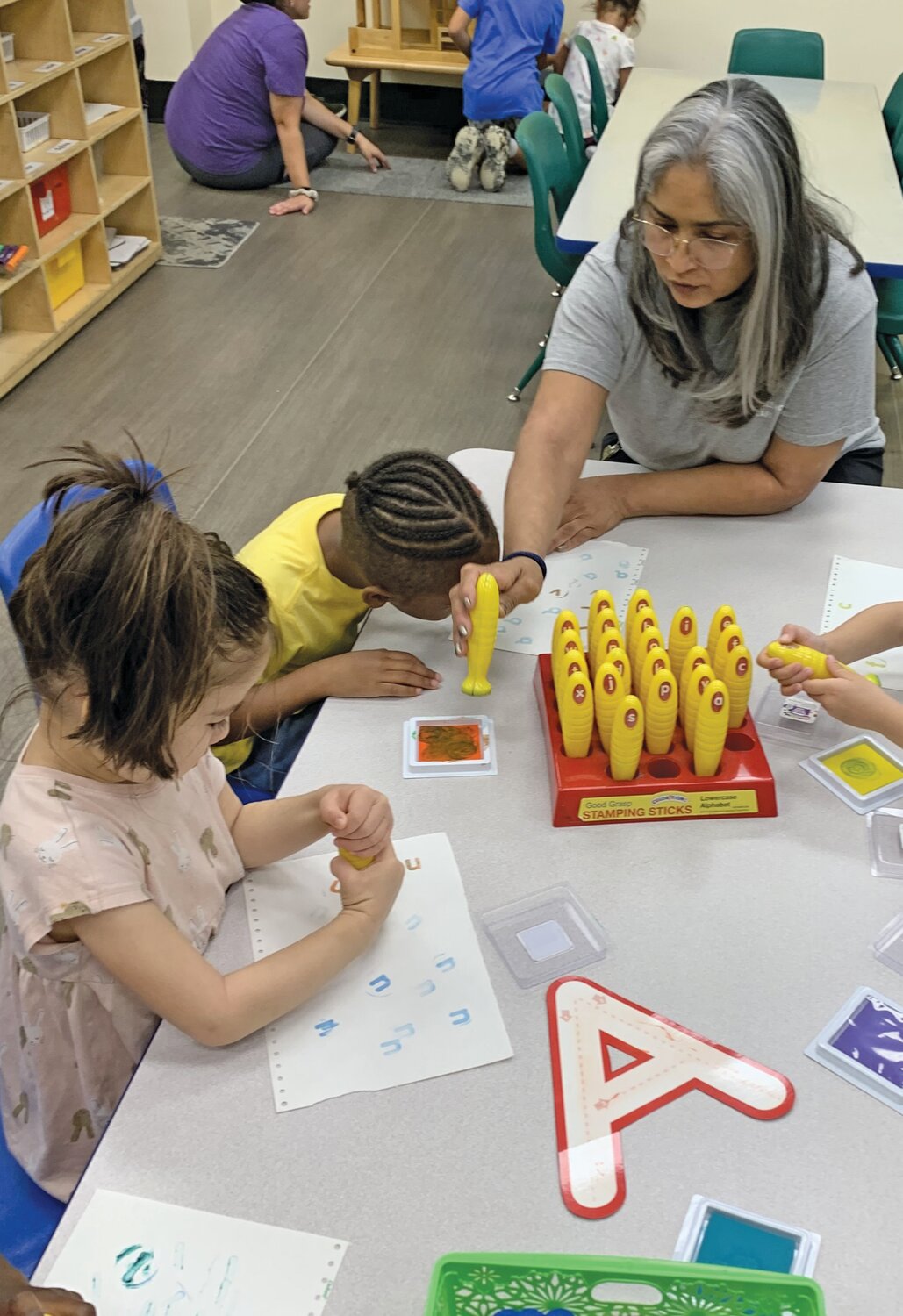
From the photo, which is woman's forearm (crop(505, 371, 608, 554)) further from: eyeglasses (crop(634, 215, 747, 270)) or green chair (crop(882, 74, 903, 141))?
green chair (crop(882, 74, 903, 141))

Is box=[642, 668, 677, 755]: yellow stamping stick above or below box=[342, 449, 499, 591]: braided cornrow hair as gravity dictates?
below

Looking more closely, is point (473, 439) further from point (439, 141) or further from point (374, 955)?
point (439, 141)

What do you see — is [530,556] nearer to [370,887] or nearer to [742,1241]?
[370,887]

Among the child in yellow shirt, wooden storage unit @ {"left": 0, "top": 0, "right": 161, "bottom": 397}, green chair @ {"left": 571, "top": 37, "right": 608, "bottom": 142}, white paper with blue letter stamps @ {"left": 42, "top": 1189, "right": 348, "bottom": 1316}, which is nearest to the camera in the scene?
white paper with blue letter stamps @ {"left": 42, "top": 1189, "right": 348, "bottom": 1316}

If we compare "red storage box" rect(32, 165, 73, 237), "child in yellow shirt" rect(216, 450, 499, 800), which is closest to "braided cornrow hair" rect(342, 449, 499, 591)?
"child in yellow shirt" rect(216, 450, 499, 800)

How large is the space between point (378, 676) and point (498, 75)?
4.49 m

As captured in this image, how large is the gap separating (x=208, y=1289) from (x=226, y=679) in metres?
0.45

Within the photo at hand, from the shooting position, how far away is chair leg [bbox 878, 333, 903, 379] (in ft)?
11.7

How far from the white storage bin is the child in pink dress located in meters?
3.22

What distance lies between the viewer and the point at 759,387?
1583 mm

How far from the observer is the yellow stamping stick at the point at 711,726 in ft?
3.74

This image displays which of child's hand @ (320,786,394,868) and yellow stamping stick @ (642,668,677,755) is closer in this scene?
child's hand @ (320,786,394,868)

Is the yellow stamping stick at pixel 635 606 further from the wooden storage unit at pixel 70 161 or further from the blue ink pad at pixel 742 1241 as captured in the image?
the wooden storage unit at pixel 70 161

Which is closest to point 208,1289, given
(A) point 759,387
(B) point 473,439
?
(A) point 759,387
